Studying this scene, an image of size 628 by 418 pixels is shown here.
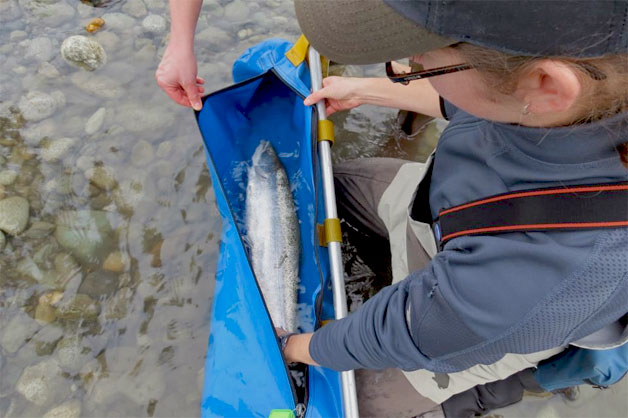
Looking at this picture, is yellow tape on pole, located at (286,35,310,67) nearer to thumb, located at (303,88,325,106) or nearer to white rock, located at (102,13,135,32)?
thumb, located at (303,88,325,106)

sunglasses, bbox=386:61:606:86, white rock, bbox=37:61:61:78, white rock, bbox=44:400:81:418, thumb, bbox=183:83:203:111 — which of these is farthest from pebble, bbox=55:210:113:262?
sunglasses, bbox=386:61:606:86

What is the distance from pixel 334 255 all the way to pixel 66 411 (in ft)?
5.47

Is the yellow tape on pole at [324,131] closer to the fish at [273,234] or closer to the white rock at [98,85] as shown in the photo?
the fish at [273,234]

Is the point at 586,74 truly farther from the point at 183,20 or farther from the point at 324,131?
the point at 183,20

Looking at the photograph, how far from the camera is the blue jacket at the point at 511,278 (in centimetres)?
109

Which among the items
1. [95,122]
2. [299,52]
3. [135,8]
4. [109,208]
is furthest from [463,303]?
[135,8]

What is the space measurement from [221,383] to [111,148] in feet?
6.36

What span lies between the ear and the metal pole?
3.98ft

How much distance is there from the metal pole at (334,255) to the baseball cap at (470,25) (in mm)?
1234

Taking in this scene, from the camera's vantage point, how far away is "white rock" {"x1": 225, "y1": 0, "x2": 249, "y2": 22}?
3.82 meters

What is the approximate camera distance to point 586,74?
0.90 metres

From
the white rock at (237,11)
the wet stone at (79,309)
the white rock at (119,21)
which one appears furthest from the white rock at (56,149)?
the white rock at (237,11)

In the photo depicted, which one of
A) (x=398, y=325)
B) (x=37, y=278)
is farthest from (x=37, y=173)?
(x=398, y=325)

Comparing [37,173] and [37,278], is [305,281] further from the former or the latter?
[37,173]
